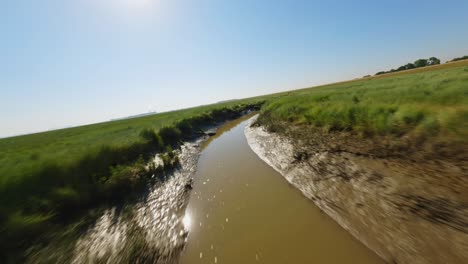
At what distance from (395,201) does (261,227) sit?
3.00 metres

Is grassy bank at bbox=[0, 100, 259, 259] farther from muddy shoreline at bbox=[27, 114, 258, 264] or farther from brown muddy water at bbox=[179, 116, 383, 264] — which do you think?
brown muddy water at bbox=[179, 116, 383, 264]

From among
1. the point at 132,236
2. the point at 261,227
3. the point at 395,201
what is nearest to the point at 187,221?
the point at 132,236

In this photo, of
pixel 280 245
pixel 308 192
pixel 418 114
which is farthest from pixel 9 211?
pixel 418 114

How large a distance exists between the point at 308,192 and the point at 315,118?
6652 mm

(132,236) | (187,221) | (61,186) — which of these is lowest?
(187,221)

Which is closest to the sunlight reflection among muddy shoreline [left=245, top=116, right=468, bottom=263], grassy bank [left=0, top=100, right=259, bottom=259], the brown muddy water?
the brown muddy water

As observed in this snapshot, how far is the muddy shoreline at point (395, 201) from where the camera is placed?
10.3 ft

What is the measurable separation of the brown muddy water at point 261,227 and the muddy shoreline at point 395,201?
0.34 meters

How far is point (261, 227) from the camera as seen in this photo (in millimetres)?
4637

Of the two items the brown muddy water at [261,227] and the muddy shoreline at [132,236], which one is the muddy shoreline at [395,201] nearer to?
the brown muddy water at [261,227]

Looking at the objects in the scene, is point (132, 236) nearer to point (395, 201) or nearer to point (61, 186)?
point (61, 186)

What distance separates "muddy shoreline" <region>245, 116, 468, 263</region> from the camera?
3127 mm

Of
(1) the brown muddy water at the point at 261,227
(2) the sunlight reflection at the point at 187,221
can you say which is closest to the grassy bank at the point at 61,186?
(2) the sunlight reflection at the point at 187,221

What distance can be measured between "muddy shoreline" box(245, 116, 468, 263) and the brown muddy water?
0.34m
